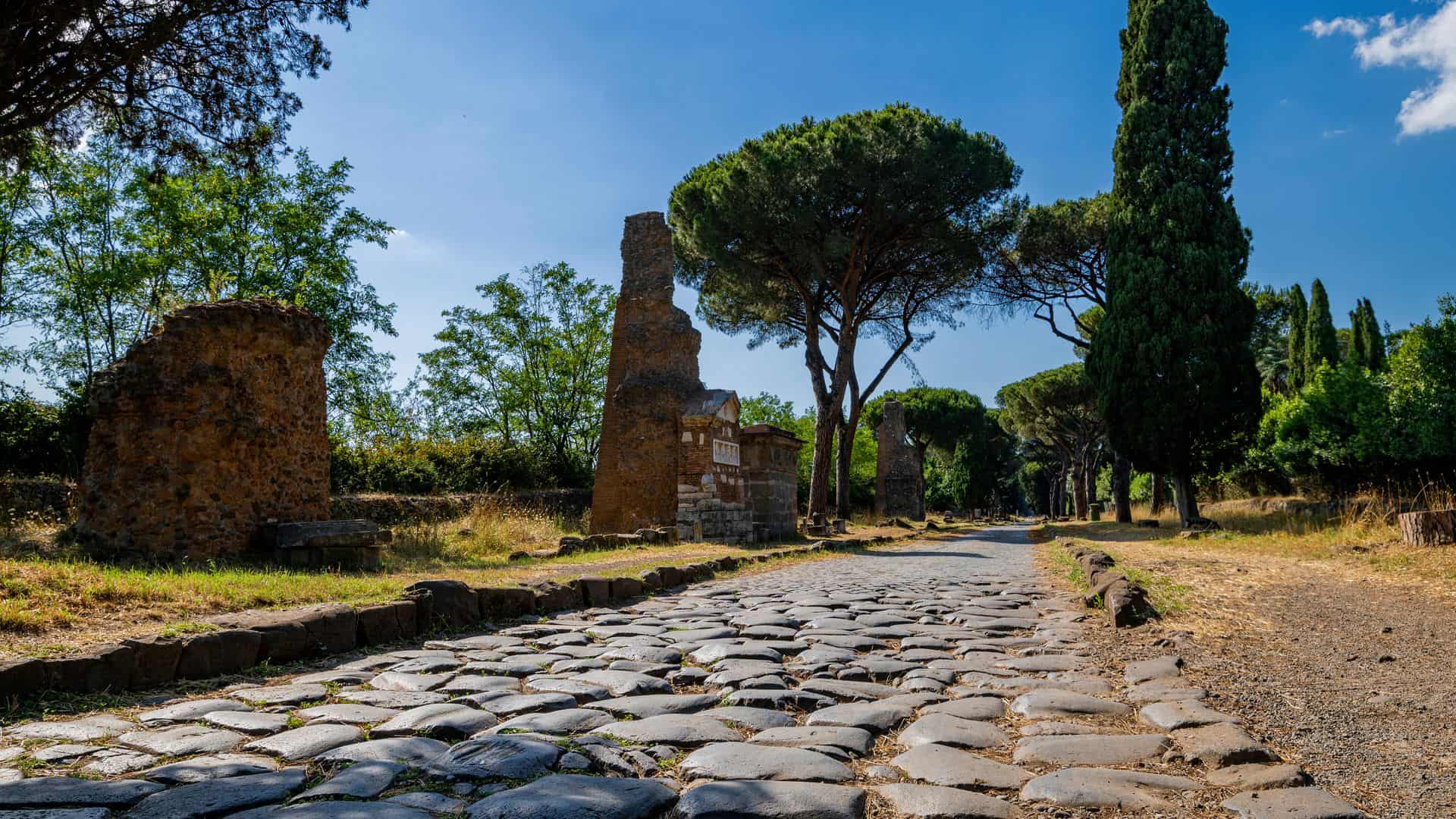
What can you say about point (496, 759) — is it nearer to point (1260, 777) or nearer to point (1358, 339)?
point (1260, 777)

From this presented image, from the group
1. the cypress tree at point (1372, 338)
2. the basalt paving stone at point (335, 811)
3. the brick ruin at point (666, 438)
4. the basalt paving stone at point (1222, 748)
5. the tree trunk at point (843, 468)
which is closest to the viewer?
the basalt paving stone at point (335, 811)

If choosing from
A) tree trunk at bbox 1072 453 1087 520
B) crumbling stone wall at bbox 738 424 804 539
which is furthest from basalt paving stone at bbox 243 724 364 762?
tree trunk at bbox 1072 453 1087 520

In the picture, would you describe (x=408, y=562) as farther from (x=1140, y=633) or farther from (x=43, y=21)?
(x=1140, y=633)

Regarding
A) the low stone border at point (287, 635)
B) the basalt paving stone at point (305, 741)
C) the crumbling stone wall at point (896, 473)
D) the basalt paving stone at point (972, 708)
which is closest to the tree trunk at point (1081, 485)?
the crumbling stone wall at point (896, 473)

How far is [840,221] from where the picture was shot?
21234 millimetres

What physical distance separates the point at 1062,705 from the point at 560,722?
198 cm

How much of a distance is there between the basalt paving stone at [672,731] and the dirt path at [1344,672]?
70.3 inches

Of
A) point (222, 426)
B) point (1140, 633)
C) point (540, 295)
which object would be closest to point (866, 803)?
point (1140, 633)

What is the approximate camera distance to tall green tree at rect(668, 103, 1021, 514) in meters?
20.0

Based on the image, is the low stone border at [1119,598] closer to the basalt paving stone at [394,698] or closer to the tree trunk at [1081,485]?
the basalt paving stone at [394,698]

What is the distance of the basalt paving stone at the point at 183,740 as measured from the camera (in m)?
2.56

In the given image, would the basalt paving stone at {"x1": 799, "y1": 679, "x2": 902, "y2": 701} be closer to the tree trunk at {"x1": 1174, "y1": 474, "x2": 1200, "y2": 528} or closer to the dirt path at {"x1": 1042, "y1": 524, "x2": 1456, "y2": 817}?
the dirt path at {"x1": 1042, "y1": 524, "x2": 1456, "y2": 817}

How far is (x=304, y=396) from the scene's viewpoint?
9805mm

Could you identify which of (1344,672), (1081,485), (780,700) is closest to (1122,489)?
(1081,485)
